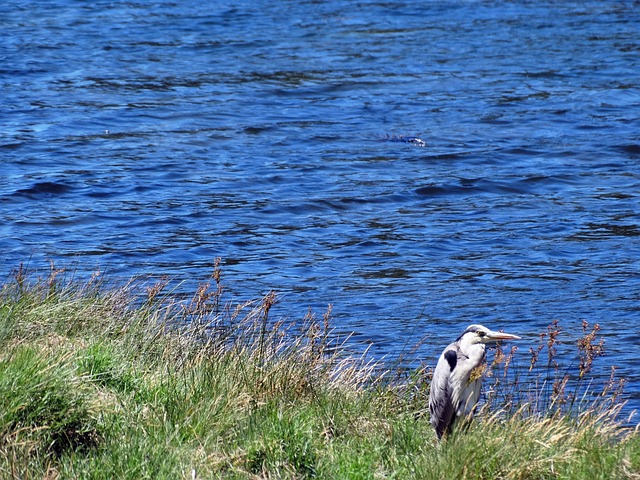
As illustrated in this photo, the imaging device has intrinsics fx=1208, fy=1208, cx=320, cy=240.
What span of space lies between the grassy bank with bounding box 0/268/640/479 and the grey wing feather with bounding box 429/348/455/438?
0.10 meters

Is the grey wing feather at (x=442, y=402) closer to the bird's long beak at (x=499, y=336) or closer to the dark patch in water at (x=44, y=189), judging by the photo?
the bird's long beak at (x=499, y=336)

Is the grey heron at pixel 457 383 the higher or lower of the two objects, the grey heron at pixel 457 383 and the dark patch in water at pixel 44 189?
the higher

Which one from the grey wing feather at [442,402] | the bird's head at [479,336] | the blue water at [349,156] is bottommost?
the blue water at [349,156]

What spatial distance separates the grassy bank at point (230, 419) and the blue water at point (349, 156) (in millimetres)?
1878

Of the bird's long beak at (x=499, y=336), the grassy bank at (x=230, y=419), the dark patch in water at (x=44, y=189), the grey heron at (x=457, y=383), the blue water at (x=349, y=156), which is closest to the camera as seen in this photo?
the grassy bank at (x=230, y=419)

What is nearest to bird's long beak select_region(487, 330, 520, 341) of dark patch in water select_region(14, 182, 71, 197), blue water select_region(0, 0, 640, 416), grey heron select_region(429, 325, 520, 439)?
grey heron select_region(429, 325, 520, 439)

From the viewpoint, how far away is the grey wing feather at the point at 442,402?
5.75m

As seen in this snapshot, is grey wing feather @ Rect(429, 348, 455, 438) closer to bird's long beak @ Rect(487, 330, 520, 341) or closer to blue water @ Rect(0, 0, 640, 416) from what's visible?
bird's long beak @ Rect(487, 330, 520, 341)

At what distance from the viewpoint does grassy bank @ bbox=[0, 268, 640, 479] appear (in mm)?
5105

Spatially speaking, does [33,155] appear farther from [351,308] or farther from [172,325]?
[172,325]

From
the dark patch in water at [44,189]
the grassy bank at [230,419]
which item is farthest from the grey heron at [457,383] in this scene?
the dark patch in water at [44,189]

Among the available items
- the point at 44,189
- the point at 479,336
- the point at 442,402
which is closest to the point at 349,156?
the point at 44,189

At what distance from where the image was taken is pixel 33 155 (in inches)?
556

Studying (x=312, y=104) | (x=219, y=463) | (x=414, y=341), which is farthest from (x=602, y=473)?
(x=312, y=104)
